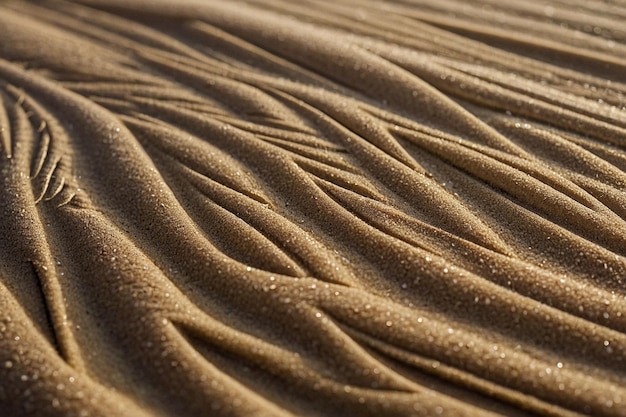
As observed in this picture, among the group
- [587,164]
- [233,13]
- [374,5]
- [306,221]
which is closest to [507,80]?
[587,164]

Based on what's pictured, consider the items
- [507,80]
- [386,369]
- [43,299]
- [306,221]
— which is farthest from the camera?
[507,80]

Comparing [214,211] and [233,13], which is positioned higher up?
[233,13]

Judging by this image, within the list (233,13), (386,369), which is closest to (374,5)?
(233,13)

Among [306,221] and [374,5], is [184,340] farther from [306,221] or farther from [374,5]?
[374,5]

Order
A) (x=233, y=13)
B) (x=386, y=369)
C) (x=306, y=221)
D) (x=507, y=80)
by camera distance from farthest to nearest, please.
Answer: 1. (x=233, y=13)
2. (x=507, y=80)
3. (x=306, y=221)
4. (x=386, y=369)

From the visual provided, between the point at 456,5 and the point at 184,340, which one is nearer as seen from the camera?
the point at 184,340

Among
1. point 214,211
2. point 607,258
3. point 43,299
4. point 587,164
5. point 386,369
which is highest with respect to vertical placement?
point 587,164
